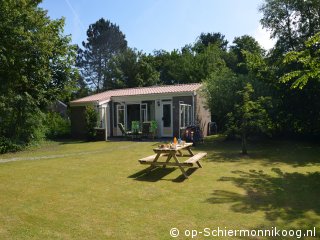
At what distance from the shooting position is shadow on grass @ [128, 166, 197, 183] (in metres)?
8.34

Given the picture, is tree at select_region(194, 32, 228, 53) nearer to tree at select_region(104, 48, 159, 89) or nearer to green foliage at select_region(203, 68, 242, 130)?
tree at select_region(104, 48, 159, 89)

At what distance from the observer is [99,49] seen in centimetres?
5338

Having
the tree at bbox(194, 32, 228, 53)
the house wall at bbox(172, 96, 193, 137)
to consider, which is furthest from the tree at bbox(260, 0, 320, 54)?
the tree at bbox(194, 32, 228, 53)

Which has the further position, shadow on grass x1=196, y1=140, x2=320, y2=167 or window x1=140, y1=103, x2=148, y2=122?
window x1=140, y1=103, x2=148, y2=122

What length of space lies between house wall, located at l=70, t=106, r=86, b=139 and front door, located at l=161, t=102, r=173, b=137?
655 centimetres

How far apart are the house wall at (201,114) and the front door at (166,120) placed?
1.89 m

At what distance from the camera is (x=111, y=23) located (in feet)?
176

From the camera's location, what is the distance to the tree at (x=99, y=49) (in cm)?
5294

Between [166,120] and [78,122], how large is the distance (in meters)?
7.59

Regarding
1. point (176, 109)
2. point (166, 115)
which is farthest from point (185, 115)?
point (166, 115)

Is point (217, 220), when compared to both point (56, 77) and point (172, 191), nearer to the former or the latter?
point (172, 191)

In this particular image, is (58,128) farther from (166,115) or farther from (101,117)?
(166,115)

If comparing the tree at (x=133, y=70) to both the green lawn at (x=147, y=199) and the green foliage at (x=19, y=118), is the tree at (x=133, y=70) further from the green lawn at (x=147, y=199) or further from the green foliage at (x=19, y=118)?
the green lawn at (x=147, y=199)

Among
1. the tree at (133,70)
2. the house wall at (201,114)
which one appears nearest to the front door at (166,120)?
the house wall at (201,114)
